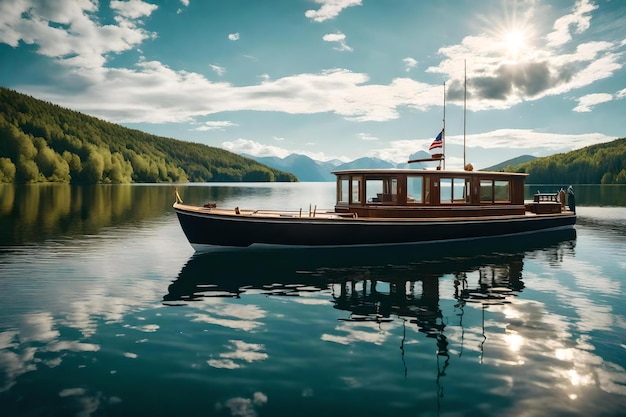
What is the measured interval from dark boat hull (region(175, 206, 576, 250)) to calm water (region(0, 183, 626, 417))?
3.42 feet

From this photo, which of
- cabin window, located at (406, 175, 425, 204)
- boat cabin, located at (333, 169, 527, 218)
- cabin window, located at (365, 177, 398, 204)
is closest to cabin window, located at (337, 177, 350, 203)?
boat cabin, located at (333, 169, 527, 218)

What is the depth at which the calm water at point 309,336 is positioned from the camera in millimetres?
6933

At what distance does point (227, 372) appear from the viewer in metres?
7.81

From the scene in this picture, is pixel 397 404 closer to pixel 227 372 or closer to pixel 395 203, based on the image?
pixel 227 372

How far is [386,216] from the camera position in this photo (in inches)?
850

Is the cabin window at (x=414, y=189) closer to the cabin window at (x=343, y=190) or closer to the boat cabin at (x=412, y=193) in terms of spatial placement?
the boat cabin at (x=412, y=193)

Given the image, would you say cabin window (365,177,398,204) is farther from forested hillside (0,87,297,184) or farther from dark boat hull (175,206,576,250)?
forested hillside (0,87,297,184)

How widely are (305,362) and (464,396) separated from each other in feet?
9.46

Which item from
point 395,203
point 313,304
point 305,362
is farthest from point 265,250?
point 305,362

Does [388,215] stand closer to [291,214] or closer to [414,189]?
[414,189]

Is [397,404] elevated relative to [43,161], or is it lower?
lower

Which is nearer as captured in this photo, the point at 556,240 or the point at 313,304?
the point at 313,304

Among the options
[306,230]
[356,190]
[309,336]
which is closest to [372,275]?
[306,230]

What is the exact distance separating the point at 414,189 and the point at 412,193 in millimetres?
237
